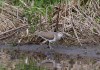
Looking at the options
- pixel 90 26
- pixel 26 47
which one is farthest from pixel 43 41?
pixel 90 26

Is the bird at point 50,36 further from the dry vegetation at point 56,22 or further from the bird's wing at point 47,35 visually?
the dry vegetation at point 56,22

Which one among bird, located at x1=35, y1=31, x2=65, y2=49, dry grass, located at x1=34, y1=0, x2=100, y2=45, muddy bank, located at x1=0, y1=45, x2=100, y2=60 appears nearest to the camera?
muddy bank, located at x1=0, y1=45, x2=100, y2=60

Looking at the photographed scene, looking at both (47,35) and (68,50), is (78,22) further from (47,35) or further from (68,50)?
(47,35)

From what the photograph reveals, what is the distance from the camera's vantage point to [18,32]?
1148cm

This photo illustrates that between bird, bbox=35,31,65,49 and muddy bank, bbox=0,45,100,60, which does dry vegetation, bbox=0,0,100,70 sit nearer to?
muddy bank, bbox=0,45,100,60

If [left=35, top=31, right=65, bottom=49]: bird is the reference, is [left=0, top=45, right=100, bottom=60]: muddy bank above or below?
below

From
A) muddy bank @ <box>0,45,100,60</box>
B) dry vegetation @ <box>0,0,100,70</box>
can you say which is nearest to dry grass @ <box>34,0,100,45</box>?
dry vegetation @ <box>0,0,100,70</box>

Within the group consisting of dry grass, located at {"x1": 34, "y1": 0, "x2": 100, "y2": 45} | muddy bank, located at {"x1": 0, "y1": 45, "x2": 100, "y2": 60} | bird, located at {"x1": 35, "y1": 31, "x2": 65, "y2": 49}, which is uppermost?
dry grass, located at {"x1": 34, "y1": 0, "x2": 100, "y2": 45}

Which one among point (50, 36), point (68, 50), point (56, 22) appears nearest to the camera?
point (50, 36)

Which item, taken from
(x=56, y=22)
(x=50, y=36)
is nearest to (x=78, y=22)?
(x=56, y=22)

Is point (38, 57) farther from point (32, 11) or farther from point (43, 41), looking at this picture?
point (32, 11)

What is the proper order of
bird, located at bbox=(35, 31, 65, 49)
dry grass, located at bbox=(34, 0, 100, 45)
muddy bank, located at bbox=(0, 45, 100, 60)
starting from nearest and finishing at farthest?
muddy bank, located at bbox=(0, 45, 100, 60), bird, located at bbox=(35, 31, 65, 49), dry grass, located at bbox=(34, 0, 100, 45)

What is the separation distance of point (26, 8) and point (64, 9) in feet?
3.36

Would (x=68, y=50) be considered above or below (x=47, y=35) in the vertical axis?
below
